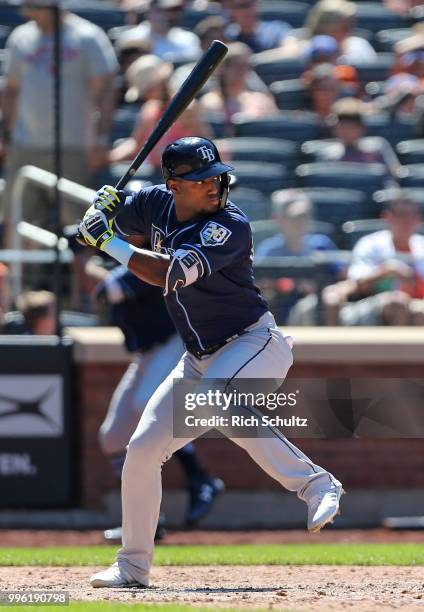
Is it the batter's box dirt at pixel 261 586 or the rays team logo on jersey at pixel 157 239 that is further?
the rays team logo on jersey at pixel 157 239

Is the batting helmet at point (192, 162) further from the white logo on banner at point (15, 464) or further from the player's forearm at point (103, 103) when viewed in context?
the player's forearm at point (103, 103)

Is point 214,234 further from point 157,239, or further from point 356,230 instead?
point 356,230

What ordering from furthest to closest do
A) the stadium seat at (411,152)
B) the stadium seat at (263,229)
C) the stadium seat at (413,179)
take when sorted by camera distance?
the stadium seat at (411,152)
the stadium seat at (413,179)
the stadium seat at (263,229)

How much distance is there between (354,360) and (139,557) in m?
4.23

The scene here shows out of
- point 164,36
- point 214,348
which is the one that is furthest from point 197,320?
point 164,36

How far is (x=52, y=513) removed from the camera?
9.12m

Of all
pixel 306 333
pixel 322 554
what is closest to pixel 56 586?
pixel 322 554

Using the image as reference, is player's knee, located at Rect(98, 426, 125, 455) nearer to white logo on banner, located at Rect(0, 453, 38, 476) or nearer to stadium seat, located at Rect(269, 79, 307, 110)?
white logo on banner, located at Rect(0, 453, 38, 476)

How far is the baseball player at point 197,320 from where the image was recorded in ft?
16.7

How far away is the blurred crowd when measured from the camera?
30.0 ft

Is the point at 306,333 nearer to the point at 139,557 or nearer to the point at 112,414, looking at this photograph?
the point at 112,414

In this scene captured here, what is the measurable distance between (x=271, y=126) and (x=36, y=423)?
3.24 metres

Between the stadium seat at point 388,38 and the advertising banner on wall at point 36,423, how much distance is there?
525cm

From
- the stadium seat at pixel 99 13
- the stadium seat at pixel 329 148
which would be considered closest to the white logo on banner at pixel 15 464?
the stadium seat at pixel 329 148
